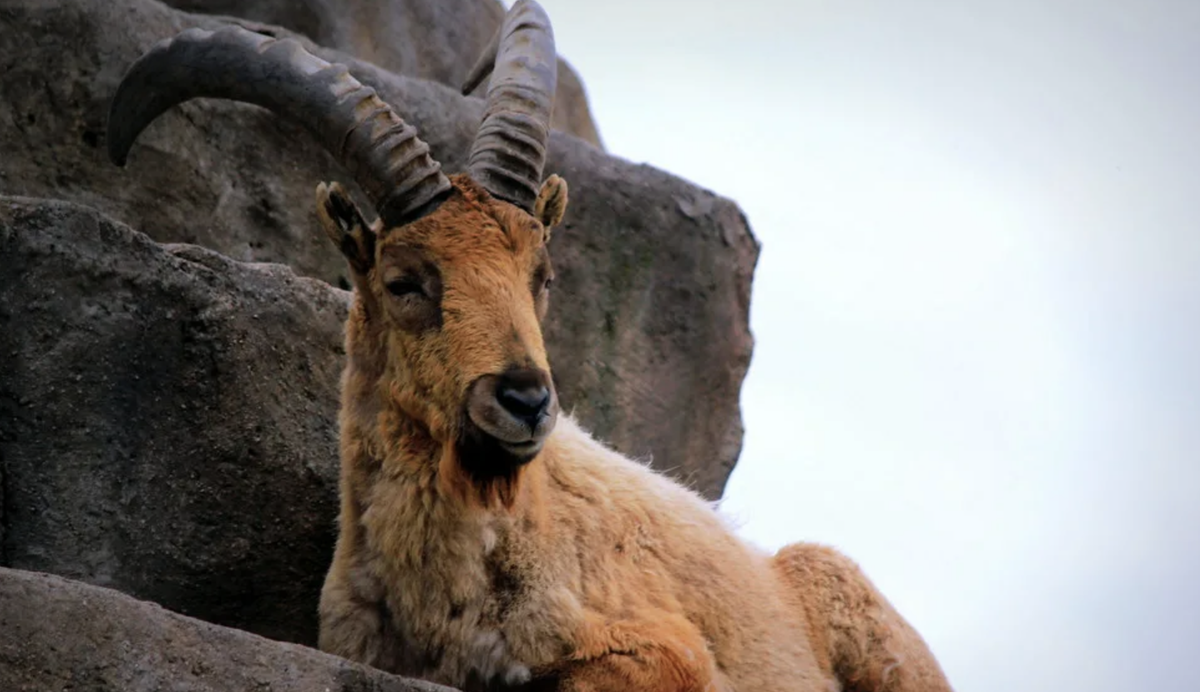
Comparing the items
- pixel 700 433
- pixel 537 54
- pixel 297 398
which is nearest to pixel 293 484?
pixel 297 398

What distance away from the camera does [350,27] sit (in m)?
13.6

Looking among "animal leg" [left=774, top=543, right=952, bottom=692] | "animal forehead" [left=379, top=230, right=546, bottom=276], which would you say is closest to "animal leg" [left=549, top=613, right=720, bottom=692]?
"animal leg" [left=774, top=543, right=952, bottom=692]

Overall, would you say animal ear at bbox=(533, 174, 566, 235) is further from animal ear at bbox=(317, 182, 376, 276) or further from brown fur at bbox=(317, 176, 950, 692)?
animal ear at bbox=(317, 182, 376, 276)

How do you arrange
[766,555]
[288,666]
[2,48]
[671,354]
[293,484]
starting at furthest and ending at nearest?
1. [671,354]
2. [2,48]
3. [766,555]
4. [293,484]
5. [288,666]

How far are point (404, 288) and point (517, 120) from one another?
112 cm

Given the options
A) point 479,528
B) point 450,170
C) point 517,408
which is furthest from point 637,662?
point 450,170

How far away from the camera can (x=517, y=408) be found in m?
6.72

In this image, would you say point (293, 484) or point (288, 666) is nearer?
point (288, 666)

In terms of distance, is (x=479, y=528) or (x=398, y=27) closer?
(x=479, y=528)

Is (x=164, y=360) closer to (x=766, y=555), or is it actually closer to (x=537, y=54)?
(x=537, y=54)

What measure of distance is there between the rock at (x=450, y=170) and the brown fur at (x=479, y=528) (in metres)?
3.07

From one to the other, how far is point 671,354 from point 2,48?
5.15 metres

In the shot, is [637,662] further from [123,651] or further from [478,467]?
[123,651]

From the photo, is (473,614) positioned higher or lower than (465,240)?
lower
